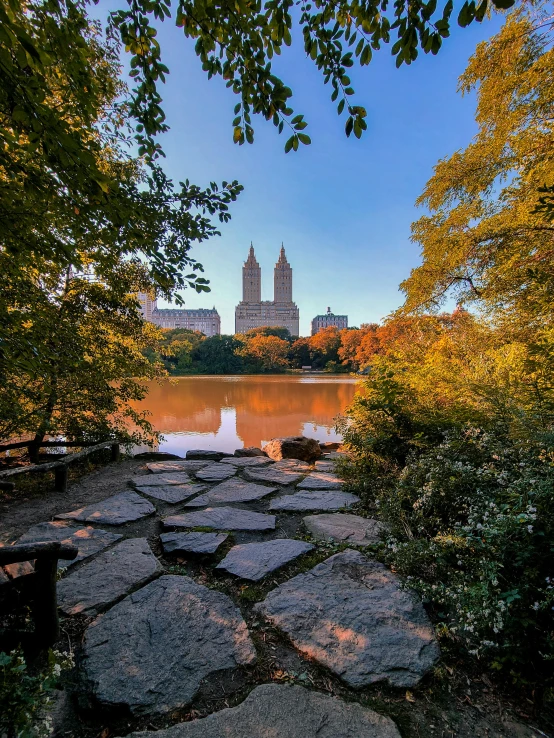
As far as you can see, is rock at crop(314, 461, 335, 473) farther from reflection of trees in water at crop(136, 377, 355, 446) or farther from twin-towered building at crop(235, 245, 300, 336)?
twin-towered building at crop(235, 245, 300, 336)

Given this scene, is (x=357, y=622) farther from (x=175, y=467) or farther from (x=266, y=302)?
(x=266, y=302)

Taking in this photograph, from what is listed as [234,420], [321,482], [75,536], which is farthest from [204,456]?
[234,420]

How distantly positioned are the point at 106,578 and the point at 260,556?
81 cm

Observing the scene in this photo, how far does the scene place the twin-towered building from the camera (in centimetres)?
10394

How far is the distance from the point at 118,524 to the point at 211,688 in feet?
5.11

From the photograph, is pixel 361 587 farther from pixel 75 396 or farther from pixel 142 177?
pixel 142 177

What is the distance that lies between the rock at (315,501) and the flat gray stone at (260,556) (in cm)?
56

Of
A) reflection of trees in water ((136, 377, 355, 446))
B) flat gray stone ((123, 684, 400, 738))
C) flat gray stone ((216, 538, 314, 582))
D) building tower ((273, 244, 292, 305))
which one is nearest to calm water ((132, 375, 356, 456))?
reflection of trees in water ((136, 377, 355, 446))

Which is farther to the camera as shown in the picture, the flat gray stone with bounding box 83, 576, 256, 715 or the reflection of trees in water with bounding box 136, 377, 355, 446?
the reflection of trees in water with bounding box 136, 377, 355, 446

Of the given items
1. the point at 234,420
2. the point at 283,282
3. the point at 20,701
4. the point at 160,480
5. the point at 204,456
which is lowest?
the point at 234,420

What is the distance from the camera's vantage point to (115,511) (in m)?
2.56

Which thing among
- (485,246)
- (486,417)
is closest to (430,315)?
(485,246)

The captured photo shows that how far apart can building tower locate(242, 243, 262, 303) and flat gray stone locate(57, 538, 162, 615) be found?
10622cm

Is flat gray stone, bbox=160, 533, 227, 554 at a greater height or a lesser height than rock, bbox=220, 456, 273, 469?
greater
